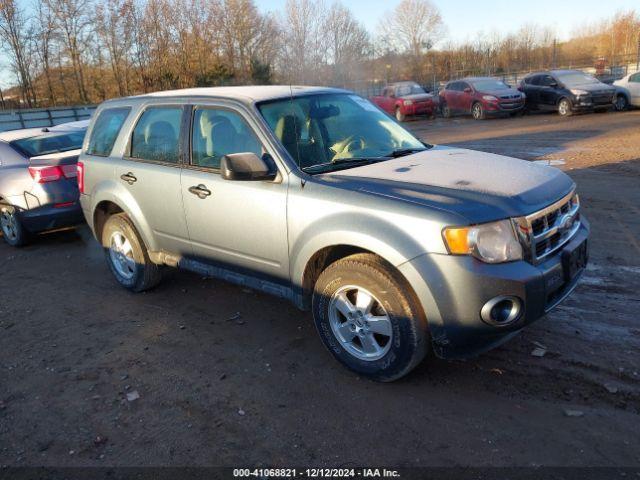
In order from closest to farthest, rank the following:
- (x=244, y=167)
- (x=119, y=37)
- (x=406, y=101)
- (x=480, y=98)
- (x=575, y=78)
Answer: (x=244, y=167) → (x=575, y=78) → (x=480, y=98) → (x=406, y=101) → (x=119, y=37)

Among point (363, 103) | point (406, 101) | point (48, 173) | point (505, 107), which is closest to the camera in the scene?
point (363, 103)

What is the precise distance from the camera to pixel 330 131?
4246 millimetres

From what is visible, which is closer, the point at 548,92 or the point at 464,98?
the point at 548,92

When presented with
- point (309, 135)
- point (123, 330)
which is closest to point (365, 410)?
point (309, 135)

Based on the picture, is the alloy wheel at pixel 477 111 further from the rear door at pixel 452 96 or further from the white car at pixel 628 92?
the white car at pixel 628 92

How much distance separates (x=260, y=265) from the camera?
4.06 meters

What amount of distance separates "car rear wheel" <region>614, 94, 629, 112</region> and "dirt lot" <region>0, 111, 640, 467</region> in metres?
16.9

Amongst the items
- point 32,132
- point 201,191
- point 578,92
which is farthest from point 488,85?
point 201,191

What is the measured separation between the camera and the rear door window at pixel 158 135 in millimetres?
4621

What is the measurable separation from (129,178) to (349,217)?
258cm

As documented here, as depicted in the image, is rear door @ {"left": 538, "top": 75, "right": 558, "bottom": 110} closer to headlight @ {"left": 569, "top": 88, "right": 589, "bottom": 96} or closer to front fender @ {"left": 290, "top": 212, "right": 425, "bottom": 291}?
headlight @ {"left": 569, "top": 88, "right": 589, "bottom": 96}

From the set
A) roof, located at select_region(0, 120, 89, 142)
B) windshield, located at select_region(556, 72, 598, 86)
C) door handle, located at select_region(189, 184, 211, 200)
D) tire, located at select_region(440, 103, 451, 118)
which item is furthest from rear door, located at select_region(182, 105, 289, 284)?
tire, located at select_region(440, 103, 451, 118)

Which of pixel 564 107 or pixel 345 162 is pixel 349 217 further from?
pixel 564 107

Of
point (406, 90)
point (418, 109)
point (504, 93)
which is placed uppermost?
point (406, 90)
